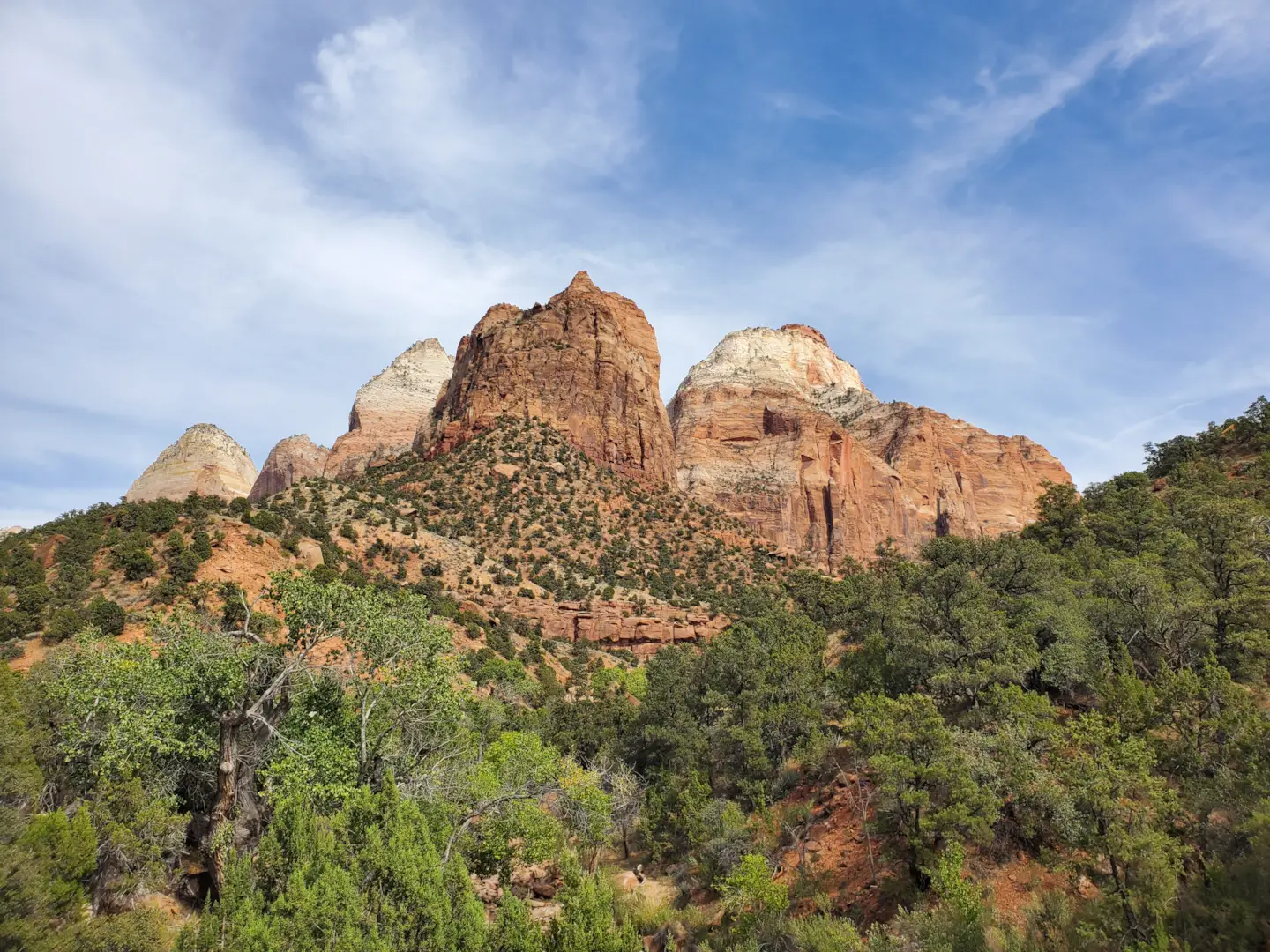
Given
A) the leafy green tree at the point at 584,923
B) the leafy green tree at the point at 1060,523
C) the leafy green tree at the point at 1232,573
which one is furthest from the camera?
the leafy green tree at the point at 1060,523

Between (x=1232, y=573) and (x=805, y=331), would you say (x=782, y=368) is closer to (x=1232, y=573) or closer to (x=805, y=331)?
(x=805, y=331)

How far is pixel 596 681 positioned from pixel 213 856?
29594 millimetres

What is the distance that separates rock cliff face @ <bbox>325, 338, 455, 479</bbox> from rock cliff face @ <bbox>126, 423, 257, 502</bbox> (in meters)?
19.8

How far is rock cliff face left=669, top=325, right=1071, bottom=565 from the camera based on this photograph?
352 feet

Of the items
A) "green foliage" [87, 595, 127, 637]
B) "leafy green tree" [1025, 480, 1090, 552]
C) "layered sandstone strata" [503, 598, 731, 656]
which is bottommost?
"layered sandstone strata" [503, 598, 731, 656]

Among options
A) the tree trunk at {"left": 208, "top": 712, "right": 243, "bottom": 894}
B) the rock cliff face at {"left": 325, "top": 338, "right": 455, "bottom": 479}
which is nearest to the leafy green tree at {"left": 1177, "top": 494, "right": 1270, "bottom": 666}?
the tree trunk at {"left": 208, "top": 712, "right": 243, "bottom": 894}

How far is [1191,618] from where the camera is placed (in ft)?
66.5

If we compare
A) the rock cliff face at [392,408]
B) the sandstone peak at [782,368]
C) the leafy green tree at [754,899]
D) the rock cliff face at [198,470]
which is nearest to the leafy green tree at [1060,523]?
the leafy green tree at [754,899]

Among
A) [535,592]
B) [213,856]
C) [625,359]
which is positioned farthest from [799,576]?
[213,856]

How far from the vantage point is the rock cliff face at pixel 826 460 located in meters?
107

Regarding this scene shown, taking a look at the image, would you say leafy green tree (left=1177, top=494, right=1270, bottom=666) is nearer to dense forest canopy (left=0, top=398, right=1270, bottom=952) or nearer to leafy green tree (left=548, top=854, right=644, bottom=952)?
dense forest canopy (left=0, top=398, right=1270, bottom=952)

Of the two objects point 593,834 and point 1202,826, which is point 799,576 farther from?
point 1202,826

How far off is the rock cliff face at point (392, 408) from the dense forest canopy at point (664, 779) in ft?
344

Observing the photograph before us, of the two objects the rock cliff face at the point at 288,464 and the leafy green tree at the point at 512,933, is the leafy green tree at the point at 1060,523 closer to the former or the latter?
the leafy green tree at the point at 512,933
